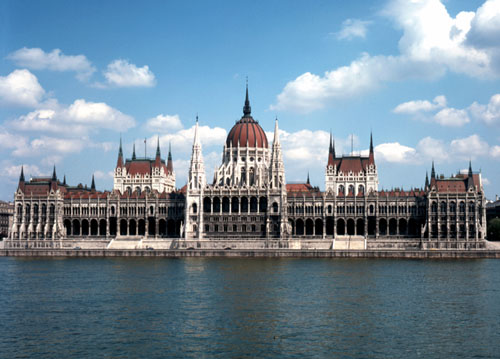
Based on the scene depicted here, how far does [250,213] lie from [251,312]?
263 feet

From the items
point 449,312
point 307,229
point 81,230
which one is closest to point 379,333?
point 449,312

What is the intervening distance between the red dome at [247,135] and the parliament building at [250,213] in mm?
1294

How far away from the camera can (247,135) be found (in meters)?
157

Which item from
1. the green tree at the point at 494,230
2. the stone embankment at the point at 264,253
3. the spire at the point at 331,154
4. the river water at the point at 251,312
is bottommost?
the river water at the point at 251,312

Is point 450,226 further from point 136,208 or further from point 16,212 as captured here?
point 16,212

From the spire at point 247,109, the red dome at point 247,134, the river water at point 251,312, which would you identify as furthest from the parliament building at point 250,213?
the river water at point 251,312

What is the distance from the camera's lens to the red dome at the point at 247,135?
155875 mm

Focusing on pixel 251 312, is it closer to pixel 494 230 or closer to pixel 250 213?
pixel 250 213

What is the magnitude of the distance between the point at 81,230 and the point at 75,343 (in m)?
102

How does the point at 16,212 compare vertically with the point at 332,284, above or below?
above

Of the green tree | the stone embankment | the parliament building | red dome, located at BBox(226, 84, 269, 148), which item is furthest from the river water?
red dome, located at BBox(226, 84, 269, 148)

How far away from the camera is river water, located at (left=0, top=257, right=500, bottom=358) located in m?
→ 45.2

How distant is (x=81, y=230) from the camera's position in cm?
14512

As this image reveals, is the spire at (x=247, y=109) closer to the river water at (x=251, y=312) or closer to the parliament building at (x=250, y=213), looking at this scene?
the parliament building at (x=250, y=213)
